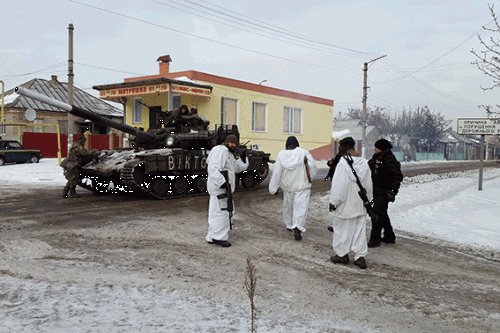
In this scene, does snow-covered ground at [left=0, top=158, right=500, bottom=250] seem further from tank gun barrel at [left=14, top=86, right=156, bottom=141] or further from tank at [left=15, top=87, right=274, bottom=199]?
tank gun barrel at [left=14, top=86, right=156, bottom=141]

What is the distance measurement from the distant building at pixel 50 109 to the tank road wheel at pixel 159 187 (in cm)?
1946

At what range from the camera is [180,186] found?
12.4 m

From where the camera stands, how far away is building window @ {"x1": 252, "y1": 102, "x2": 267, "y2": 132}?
2750 cm


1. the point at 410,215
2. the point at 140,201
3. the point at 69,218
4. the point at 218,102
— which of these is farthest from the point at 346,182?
the point at 218,102

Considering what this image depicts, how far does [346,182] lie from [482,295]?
1.98m

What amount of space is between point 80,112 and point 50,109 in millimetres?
23303

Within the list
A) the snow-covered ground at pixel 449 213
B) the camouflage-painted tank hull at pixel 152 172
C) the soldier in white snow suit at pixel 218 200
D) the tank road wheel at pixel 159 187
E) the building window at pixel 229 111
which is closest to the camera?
the soldier in white snow suit at pixel 218 200

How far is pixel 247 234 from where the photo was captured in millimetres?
7566

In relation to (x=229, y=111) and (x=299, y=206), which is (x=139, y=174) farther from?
(x=229, y=111)

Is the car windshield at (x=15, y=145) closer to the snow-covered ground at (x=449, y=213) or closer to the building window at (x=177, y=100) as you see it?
the building window at (x=177, y=100)

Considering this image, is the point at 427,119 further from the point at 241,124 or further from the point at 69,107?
the point at 69,107

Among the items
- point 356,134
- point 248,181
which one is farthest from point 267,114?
point 356,134

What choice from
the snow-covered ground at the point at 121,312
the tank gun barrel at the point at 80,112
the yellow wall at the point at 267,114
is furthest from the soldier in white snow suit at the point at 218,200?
the yellow wall at the point at 267,114

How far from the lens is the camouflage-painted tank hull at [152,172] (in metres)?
11.2
